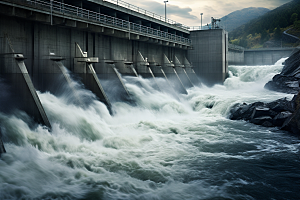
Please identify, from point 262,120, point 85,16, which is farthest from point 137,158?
point 85,16

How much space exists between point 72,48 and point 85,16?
294 centimetres

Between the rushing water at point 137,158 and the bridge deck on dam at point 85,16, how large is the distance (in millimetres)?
4501

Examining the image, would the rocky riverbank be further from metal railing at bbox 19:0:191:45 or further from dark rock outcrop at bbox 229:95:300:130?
metal railing at bbox 19:0:191:45

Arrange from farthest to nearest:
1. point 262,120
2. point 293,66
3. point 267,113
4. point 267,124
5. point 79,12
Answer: point 293,66
point 79,12
point 267,113
point 262,120
point 267,124

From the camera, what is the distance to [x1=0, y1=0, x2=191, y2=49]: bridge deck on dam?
526 inches

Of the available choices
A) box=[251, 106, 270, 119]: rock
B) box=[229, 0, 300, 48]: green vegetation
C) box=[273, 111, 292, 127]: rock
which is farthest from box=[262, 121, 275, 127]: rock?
box=[229, 0, 300, 48]: green vegetation

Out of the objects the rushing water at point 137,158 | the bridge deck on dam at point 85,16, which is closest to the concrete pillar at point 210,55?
the bridge deck on dam at point 85,16

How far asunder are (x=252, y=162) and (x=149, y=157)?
4213mm

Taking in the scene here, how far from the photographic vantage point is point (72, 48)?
17641 mm

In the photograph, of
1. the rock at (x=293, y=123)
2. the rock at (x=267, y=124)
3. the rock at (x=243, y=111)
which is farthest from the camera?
the rock at (x=243, y=111)

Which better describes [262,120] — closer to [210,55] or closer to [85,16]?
[85,16]

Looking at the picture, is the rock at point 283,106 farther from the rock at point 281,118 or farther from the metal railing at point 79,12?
the metal railing at point 79,12

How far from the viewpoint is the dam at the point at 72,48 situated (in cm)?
1238

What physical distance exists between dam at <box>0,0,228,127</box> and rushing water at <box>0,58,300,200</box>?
1.23 meters
